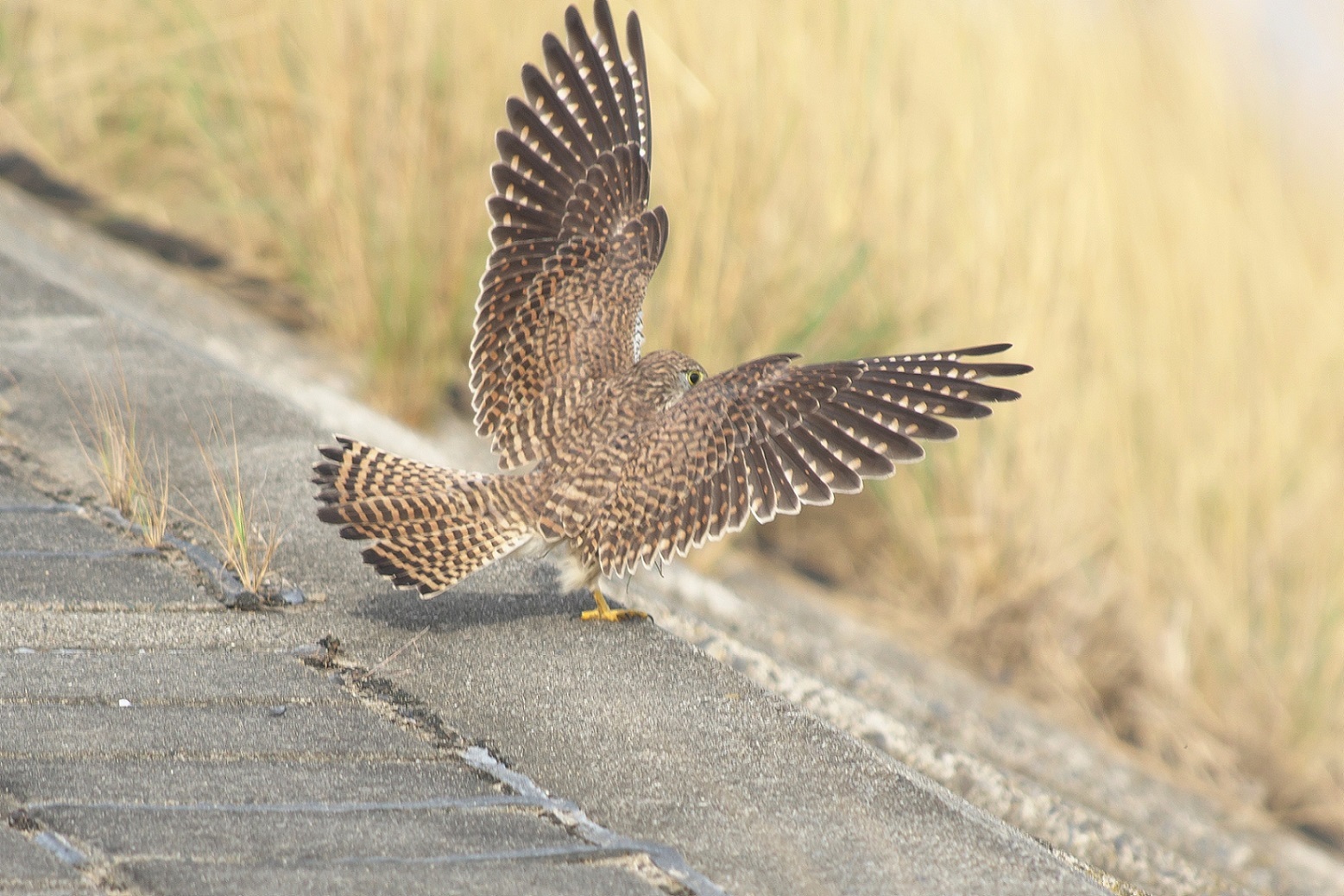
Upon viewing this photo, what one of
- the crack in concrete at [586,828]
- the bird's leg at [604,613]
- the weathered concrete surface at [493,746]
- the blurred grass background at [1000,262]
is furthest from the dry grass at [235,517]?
the blurred grass background at [1000,262]

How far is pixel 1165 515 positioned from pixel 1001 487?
0.61 meters

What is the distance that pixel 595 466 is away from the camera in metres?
3.26

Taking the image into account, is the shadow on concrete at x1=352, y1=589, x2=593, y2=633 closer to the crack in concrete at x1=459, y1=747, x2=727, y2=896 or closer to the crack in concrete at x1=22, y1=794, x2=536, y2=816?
the crack in concrete at x1=459, y1=747, x2=727, y2=896

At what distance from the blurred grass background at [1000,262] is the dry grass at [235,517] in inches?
82.2

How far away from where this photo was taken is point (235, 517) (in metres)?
3.11

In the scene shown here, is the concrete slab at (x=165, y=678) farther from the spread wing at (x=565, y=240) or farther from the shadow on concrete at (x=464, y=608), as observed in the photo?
the spread wing at (x=565, y=240)

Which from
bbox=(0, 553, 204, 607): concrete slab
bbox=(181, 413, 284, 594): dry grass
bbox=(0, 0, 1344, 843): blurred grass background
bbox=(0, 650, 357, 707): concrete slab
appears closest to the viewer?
bbox=(0, 650, 357, 707): concrete slab

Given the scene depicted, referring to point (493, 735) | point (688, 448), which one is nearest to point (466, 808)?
point (493, 735)

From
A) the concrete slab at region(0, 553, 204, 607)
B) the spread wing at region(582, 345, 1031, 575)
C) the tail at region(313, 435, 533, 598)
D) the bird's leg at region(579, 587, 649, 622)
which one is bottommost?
the concrete slab at region(0, 553, 204, 607)

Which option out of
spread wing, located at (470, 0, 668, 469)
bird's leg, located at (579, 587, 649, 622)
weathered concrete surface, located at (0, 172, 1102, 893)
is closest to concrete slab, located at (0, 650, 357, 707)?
weathered concrete surface, located at (0, 172, 1102, 893)

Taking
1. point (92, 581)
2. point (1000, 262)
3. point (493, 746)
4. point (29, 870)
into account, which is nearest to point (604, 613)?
point (493, 746)

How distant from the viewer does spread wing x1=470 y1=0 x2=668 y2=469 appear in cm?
349

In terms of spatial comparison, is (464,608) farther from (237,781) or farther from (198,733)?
(237,781)

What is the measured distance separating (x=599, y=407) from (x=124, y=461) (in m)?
1.00
